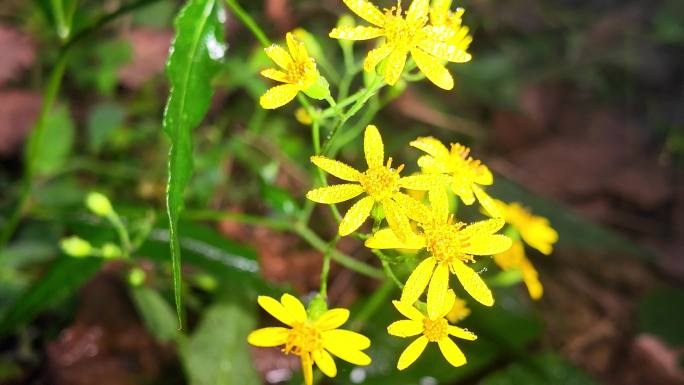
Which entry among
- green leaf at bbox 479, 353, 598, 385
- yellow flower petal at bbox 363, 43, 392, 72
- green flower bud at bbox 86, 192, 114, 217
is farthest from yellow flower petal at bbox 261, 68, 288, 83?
green leaf at bbox 479, 353, 598, 385

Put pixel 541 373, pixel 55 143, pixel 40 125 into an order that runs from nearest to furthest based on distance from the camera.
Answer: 1. pixel 40 125
2. pixel 541 373
3. pixel 55 143

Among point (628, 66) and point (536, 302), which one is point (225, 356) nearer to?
point (536, 302)

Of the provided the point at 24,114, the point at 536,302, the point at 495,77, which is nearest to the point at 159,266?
the point at 24,114

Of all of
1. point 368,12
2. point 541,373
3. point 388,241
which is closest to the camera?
point 388,241

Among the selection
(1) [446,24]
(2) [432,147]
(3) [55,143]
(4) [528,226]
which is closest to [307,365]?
(2) [432,147]

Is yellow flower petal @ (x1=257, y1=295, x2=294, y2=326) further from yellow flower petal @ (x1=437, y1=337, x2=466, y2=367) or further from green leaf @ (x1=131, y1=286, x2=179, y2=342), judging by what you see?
green leaf @ (x1=131, y1=286, x2=179, y2=342)

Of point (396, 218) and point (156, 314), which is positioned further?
point (156, 314)

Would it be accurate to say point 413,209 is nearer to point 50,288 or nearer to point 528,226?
point 528,226
